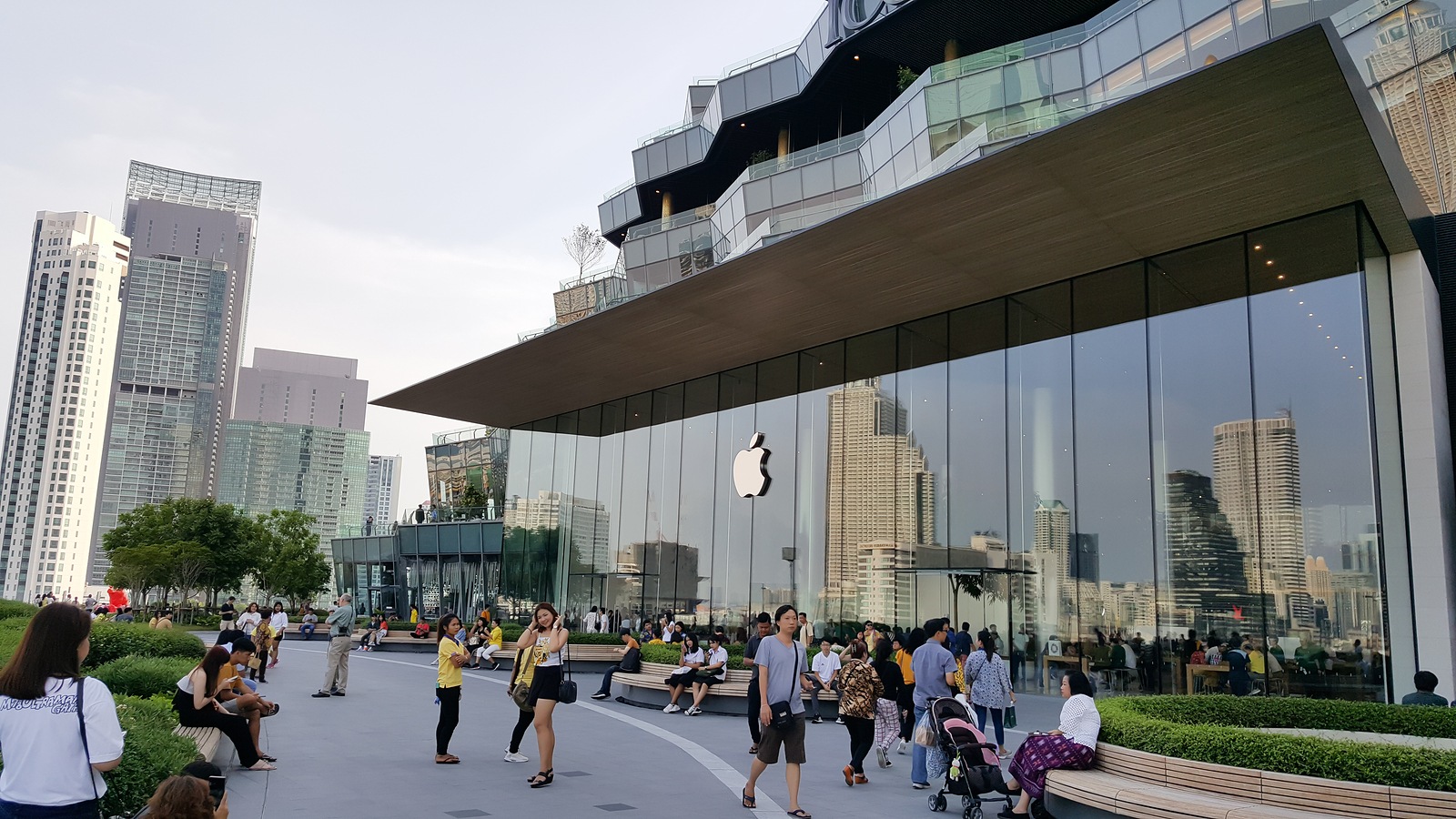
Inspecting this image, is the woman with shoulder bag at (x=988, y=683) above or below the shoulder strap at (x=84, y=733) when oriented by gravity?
below

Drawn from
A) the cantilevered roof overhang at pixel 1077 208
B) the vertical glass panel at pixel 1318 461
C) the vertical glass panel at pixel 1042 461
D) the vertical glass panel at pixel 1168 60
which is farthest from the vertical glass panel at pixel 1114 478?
the vertical glass panel at pixel 1168 60

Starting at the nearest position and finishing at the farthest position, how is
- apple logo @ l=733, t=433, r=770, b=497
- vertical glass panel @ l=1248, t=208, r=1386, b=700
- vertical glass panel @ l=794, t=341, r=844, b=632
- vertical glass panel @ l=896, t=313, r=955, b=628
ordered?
vertical glass panel @ l=1248, t=208, r=1386, b=700 < vertical glass panel @ l=896, t=313, r=955, b=628 < vertical glass panel @ l=794, t=341, r=844, b=632 < apple logo @ l=733, t=433, r=770, b=497

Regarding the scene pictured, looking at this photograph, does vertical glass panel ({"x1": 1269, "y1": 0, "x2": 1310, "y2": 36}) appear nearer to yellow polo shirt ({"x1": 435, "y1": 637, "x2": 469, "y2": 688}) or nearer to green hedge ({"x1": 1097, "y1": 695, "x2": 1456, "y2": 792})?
green hedge ({"x1": 1097, "y1": 695, "x2": 1456, "y2": 792})

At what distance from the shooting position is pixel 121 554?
5581cm

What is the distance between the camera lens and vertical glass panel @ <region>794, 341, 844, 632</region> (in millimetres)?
23547

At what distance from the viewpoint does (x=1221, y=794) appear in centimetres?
703

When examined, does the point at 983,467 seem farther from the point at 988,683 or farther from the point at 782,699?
the point at 782,699

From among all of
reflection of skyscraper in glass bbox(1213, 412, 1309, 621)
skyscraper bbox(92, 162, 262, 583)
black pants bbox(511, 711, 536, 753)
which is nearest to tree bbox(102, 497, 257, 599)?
black pants bbox(511, 711, 536, 753)

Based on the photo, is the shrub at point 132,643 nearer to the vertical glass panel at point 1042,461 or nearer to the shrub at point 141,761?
the shrub at point 141,761

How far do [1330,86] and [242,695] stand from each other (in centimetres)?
1433

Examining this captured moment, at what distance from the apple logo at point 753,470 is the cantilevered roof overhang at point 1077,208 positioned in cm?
282

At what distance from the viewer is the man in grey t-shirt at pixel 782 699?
28.1 ft

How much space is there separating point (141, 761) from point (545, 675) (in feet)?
13.9

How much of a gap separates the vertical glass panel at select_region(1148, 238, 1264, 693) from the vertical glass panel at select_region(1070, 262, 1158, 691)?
10.2 inches
